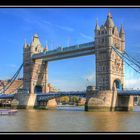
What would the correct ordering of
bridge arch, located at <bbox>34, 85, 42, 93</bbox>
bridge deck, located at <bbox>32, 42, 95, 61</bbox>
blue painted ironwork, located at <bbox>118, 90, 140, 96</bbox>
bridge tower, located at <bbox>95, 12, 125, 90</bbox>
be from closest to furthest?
blue painted ironwork, located at <bbox>118, 90, 140, 96</bbox> < bridge tower, located at <bbox>95, 12, 125, 90</bbox> < bridge deck, located at <bbox>32, 42, 95, 61</bbox> < bridge arch, located at <bbox>34, 85, 42, 93</bbox>

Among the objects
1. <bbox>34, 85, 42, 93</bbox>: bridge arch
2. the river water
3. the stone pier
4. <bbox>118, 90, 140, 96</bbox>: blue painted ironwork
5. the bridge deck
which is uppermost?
the bridge deck

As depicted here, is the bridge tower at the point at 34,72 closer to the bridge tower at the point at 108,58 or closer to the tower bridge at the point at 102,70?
the tower bridge at the point at 102,70

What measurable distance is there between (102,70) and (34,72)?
12025 millimetres

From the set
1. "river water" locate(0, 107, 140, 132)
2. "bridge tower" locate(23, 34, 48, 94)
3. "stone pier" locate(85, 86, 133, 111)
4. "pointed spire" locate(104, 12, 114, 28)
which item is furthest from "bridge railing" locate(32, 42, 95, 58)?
"river water" locate(0, 107, 140, 132)

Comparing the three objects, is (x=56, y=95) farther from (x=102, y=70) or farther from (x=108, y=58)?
(x=108, y=58)

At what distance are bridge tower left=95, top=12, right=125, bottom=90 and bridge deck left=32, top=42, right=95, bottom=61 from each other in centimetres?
129

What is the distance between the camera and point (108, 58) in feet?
103

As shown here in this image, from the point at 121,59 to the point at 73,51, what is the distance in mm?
5457

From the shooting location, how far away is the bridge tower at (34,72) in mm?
41531

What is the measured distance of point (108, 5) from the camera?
108 inches

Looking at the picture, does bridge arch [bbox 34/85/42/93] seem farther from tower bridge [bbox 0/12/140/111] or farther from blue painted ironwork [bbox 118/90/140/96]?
blue painted ironwork [bbox 118/90/140/96]

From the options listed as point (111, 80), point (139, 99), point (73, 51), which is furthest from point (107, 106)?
point (139, 99)

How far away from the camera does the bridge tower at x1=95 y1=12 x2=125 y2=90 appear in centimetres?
3139

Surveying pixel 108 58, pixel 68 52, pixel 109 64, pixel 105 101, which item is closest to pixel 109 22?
pixel 108 58
